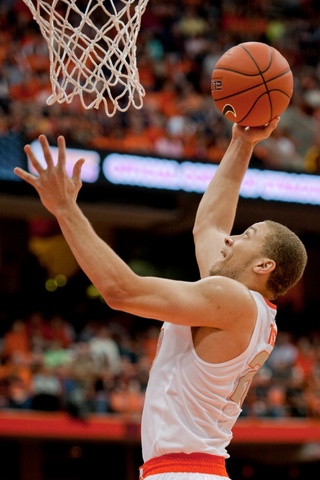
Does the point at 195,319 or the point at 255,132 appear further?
the point at 255,132

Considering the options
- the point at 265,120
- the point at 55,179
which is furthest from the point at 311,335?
the point at 55,179

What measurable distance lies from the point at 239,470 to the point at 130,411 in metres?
3.54

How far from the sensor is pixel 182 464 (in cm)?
349

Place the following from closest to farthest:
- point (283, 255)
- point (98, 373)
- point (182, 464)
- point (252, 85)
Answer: point (182, 464) < point (283, 255) < point (252, 85) < point (98, 373)

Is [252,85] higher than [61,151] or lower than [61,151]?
higher

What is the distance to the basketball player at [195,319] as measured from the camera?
3.29 meters

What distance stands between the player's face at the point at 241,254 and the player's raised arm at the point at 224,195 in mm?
398

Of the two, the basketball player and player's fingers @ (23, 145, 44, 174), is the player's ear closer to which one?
the basketball player

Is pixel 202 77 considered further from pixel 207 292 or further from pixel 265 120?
pixel 207 292

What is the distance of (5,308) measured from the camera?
1382 cm

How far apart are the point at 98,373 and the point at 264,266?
7.26 metres

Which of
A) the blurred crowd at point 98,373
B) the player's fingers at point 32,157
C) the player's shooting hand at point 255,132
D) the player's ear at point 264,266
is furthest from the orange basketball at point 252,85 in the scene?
the blurred crowd at point 98,373

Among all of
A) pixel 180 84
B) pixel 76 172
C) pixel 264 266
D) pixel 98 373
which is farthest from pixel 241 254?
pixel 180 84

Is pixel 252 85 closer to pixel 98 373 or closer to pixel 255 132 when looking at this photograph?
pixel 255 132
